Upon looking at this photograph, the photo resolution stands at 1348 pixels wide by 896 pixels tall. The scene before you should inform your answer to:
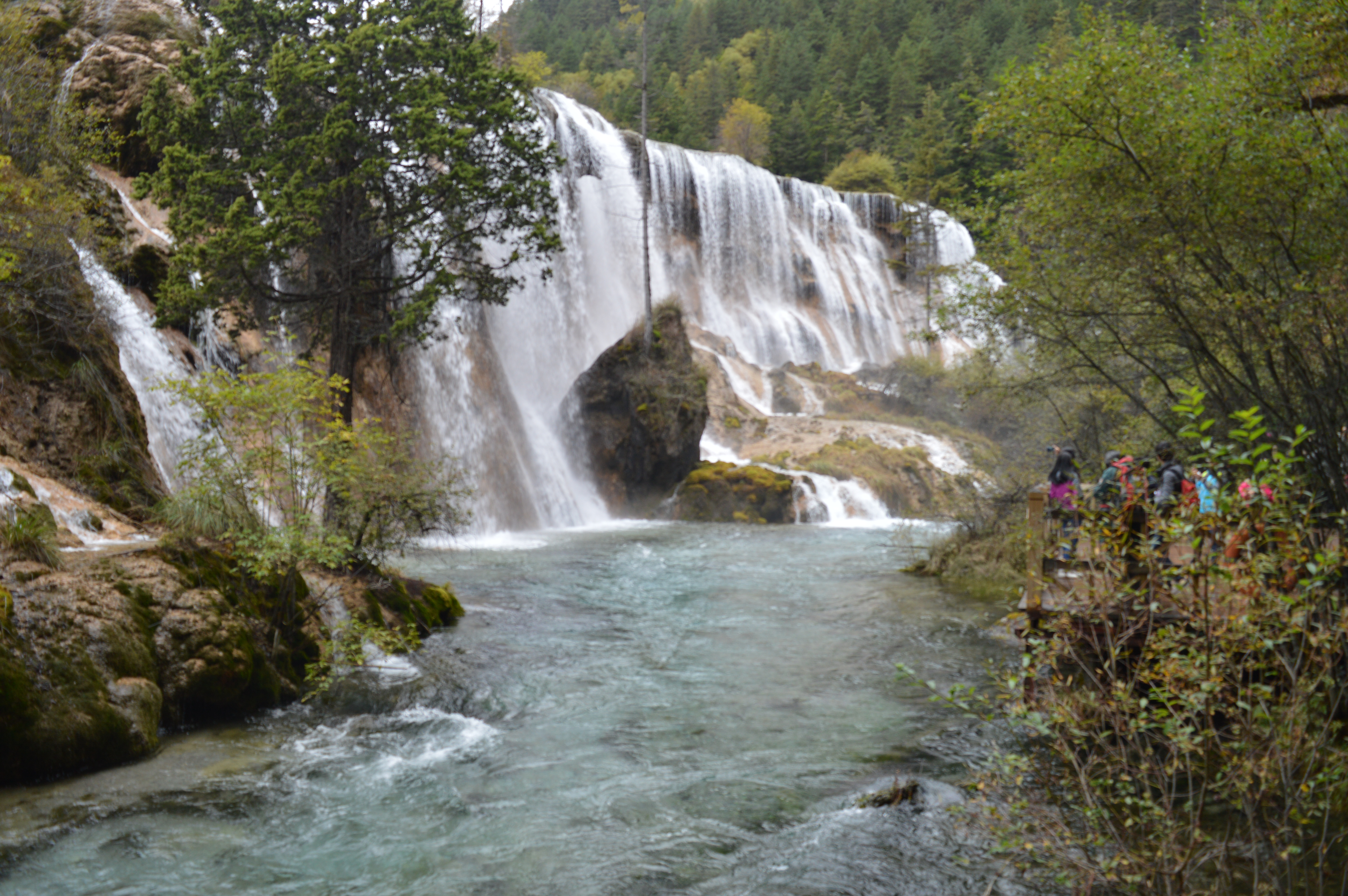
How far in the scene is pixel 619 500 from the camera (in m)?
28.3

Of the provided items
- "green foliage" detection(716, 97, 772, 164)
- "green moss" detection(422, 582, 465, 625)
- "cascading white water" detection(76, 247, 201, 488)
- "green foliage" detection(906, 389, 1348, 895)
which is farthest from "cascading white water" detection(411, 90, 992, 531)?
"green foliage" detection(906, 389, 1348, 895)

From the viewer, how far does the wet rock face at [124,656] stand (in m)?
6.39

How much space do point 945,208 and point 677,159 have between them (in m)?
31.3

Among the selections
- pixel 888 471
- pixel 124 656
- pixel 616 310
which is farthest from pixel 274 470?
pixel 616 310

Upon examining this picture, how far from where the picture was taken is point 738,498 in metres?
27.9

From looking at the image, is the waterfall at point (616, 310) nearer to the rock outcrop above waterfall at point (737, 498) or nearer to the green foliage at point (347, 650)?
the rock outcrop above waterfall at point (737, 498)

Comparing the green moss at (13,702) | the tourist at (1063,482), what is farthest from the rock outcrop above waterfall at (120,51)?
the tourist at (1063,482)

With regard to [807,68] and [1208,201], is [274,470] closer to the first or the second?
[1208,201]

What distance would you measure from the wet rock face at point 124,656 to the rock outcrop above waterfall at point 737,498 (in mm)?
19322

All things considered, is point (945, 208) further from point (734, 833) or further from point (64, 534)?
point (64, 534)

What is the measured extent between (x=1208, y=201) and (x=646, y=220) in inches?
→ 1034

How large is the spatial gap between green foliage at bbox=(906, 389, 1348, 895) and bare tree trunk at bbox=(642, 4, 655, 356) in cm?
2482

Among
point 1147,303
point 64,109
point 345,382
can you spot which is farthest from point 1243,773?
point 64,109

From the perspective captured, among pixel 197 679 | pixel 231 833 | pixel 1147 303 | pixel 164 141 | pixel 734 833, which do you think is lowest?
pixel 734 833
